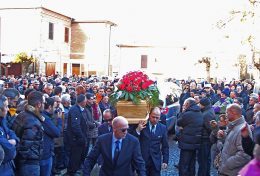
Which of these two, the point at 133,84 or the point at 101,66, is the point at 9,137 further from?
the point at 101,66

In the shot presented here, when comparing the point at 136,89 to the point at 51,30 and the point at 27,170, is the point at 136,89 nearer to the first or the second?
the point at 27,170

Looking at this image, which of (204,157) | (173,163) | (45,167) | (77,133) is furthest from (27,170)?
(173,163)

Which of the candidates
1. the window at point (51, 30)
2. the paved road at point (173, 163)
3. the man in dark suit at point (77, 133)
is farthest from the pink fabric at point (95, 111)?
the window at point (51, 30)

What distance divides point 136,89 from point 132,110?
325 millimetres

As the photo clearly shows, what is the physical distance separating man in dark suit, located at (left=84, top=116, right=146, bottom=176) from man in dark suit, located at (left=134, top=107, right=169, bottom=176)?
1128 millimetres

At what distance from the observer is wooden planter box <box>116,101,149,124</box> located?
19.1ft

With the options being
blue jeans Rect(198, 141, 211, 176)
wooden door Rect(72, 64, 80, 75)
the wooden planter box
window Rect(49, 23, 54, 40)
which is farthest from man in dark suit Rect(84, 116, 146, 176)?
wooden door Rect(72, 64, 80, 75)

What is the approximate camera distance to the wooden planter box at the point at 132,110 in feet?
19.1

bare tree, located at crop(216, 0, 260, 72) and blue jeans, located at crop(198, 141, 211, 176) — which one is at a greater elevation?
bare tree, located at crop(216, 0, 260, 72)

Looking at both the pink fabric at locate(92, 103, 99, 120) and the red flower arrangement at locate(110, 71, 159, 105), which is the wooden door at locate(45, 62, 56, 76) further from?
the red flower arrangement at locate(110, 71, 159, 105)

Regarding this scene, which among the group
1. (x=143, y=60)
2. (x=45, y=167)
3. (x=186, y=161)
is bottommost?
(x=186, y=161)

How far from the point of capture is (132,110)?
589cm

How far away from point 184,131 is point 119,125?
3256 millimetres

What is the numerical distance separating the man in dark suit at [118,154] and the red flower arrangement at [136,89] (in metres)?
0.69
